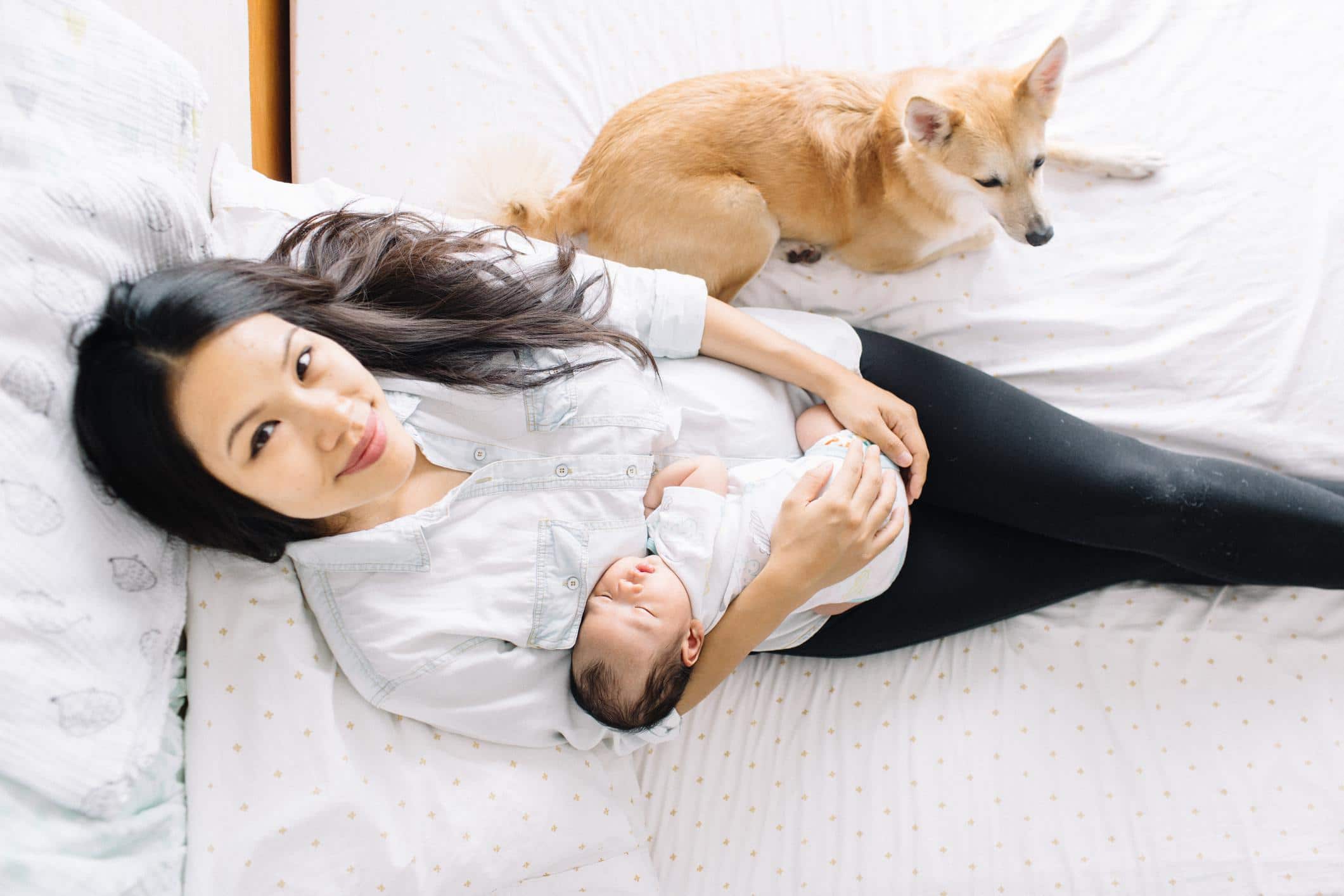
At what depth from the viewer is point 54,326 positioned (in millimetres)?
865

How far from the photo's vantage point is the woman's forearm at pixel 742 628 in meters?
1.13

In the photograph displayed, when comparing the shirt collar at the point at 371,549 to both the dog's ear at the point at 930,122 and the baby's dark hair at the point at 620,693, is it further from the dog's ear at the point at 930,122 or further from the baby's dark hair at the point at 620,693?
the dog's ear at the point at 930,122

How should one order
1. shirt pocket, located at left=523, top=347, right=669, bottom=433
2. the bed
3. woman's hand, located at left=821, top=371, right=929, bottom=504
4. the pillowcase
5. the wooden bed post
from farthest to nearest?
the wooden bed post, woman's hand, located at left=821, top=371, right=929, bottom=504, shirt pocket, located at left=523, top=347, right=669, bottom=433, the bed, the pillowcase

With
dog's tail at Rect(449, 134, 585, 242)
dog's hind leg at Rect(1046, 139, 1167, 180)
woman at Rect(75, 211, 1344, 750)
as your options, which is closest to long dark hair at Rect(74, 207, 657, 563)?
woman at Rect(75, 211, 1344, 750)

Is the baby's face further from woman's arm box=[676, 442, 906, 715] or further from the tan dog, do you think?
the tan dog

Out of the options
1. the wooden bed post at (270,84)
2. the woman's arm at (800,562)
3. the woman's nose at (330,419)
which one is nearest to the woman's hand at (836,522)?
the woman's arm at (800,562)

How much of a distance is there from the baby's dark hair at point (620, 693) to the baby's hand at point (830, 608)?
0.27 metres

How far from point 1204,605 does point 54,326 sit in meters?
1.66

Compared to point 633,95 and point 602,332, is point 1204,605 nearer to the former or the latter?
point 602,332

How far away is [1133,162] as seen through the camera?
56.5 inches

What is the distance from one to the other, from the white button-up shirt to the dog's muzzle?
62cm

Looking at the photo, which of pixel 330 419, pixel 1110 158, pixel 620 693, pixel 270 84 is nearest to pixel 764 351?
pixel 620 693

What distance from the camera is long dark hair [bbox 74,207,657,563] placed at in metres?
0.84

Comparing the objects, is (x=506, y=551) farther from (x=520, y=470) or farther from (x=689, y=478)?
(x=689, y=478)
